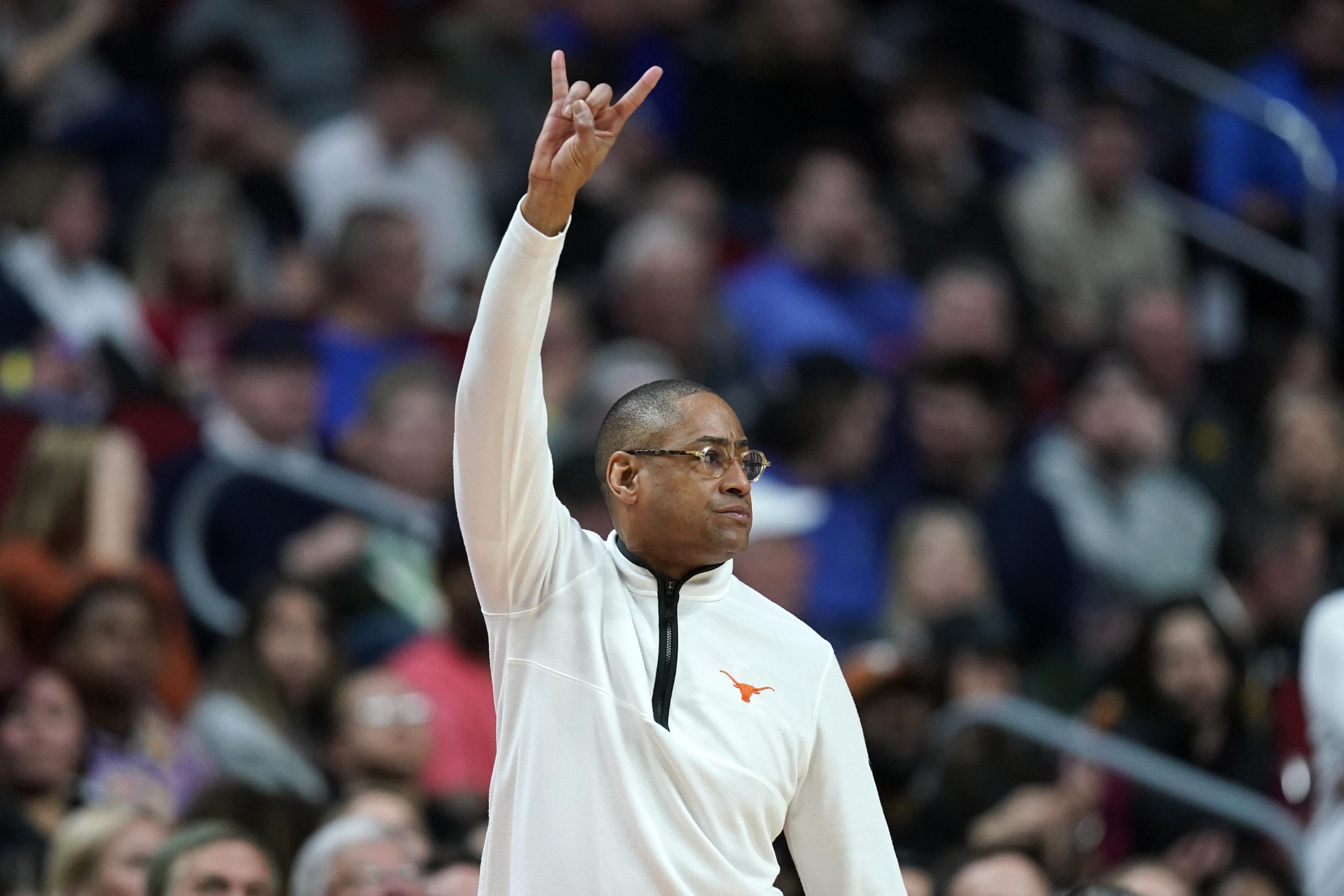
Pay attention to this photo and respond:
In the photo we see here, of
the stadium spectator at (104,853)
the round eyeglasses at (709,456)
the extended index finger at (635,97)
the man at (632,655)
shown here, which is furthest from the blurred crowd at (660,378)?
Answer: the extended index finger at (635,97)

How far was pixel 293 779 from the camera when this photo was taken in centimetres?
640

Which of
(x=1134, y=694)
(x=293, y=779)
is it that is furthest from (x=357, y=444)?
(x=1134, y=694)

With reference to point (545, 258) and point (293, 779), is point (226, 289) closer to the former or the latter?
point (293, 779)

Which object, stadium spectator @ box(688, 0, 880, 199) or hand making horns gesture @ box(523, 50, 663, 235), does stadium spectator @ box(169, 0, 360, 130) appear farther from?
hand making horns gesture @ box(523, 50, 663, 235)

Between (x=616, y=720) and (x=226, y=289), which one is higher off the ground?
(x=226, y=289)

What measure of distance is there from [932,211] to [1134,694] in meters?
3.82

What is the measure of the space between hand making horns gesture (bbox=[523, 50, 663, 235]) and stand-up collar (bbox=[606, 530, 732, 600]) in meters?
0.56

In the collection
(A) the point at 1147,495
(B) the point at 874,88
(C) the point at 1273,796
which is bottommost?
(C) the point at 1273,796

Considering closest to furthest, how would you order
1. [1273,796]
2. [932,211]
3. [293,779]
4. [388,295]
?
[293,779], [1273,796], [388,295], [932,211]

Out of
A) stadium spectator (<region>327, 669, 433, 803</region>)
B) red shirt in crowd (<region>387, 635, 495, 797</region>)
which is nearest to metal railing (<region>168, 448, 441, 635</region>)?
red shirt in crowd (<region>387, 635, 495, 797</region>)

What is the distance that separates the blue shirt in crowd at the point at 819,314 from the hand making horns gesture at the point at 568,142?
551cm

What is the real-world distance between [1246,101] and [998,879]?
6189mm

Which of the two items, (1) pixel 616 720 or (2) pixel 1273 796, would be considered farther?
(2) pixel 1273 796

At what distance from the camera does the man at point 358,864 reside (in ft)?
16.9
